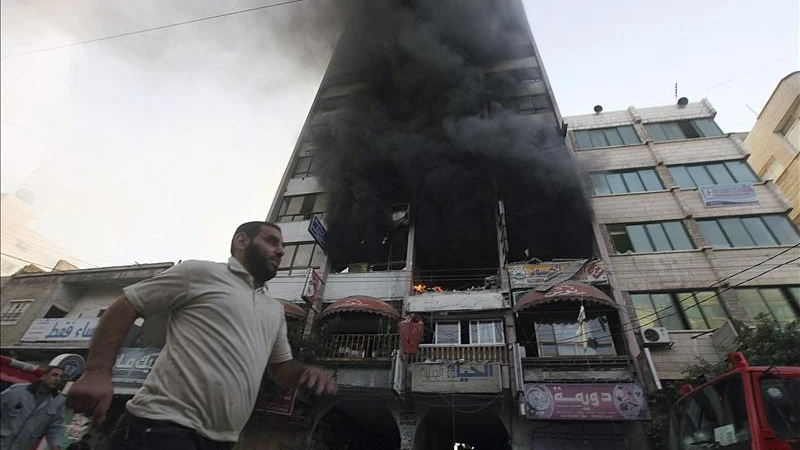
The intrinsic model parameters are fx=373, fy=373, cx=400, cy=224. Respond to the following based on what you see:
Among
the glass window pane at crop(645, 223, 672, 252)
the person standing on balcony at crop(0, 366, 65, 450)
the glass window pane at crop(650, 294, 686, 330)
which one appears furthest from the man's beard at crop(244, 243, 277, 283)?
the glass window pane at crop(645, 223, 672, 252)

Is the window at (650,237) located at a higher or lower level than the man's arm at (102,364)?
higher

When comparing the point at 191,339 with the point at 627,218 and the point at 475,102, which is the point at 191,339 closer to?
the point at 627,218

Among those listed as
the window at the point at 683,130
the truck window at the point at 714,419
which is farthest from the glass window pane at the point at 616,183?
the truck window at the point at 714,419

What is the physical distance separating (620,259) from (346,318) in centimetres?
1208

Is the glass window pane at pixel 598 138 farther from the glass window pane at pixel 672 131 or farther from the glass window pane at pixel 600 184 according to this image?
the glass window pane at pixel 672 131

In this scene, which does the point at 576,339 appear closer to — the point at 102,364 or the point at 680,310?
the point at 680,310

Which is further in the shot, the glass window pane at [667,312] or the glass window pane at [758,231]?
the glass window pane at [758,231]

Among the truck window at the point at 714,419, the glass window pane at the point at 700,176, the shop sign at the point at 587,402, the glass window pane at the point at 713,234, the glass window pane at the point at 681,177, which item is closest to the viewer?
the truck window at the point at 714,419

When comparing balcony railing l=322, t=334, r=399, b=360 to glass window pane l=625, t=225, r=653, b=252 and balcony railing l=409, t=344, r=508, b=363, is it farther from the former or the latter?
glass window pane l=625, t=225, r=653, b=252

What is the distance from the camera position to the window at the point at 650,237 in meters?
16.3

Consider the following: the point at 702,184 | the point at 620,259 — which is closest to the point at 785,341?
the point at 620,259

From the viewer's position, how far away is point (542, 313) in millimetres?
14336

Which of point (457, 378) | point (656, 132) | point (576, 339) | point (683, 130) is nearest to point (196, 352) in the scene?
point (457, 378)

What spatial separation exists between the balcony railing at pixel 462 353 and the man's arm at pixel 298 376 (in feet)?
38.2
